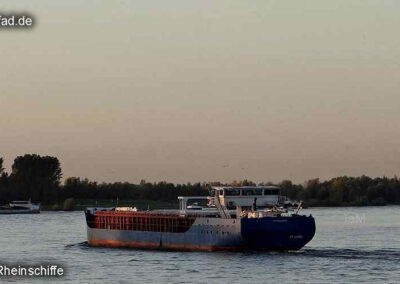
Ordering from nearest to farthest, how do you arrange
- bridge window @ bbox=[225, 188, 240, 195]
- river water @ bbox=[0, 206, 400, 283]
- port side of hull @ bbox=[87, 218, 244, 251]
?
river water @ bbox=[0, 206, 400, 283], port side of hull @ bbox=[87, 218, 244, 251], bridge window @ bbox=[225, 188, 240, 195]

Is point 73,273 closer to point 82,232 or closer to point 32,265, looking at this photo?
point 32,265

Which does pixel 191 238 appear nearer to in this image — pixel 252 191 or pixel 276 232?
pixel 252 191

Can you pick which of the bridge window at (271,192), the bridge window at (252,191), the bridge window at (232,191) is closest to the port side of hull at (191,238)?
the bridge window at (232,191)

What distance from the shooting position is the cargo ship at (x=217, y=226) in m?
94.1

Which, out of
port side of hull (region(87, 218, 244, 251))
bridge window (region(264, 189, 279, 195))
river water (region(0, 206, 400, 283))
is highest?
bridge window (region(264, 189, 279, 195))

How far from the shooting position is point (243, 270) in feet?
280

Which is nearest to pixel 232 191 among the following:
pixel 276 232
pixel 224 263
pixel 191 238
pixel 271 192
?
pixel 271 192

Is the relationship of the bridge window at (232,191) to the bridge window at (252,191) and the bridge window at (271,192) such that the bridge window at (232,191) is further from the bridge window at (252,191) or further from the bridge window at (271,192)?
the bridge window at (271,192)

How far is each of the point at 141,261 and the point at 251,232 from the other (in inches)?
387

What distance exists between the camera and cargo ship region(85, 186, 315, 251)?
9412cm

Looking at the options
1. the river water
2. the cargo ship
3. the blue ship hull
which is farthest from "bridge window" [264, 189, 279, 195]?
the blue ship hull

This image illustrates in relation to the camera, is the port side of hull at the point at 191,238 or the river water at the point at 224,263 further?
the port side of hull at the point at 191,238

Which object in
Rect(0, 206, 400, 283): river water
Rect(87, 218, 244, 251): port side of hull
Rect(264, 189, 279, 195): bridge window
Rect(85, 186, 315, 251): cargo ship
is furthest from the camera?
Rect(264, 189, 279, 195): bridge window

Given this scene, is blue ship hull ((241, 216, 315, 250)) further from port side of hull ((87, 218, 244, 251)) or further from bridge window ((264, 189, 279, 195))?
bridge window ((264, 189, 279, 195))
